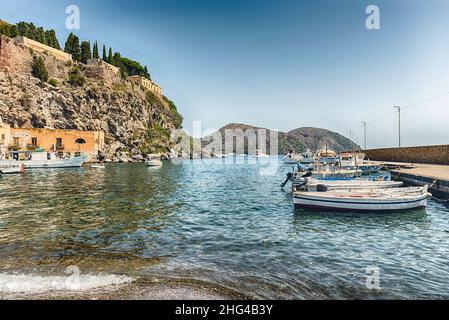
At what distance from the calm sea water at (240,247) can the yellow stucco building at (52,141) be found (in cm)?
6609

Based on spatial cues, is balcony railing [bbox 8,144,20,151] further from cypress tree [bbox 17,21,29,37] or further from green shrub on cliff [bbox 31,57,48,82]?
cypress tree [bbox 17,21,29,37]

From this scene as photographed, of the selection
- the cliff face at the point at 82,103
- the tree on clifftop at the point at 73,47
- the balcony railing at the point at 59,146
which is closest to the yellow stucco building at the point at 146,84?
the cliff face at the point at 82,103

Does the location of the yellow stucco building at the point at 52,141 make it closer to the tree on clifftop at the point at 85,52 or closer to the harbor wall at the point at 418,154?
the tree on clifftop at the point at 85,52

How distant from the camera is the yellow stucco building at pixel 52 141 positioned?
7575cm

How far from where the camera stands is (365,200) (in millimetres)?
21000

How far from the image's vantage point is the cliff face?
85.2m

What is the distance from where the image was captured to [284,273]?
406 inches

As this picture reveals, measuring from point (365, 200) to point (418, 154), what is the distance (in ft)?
137

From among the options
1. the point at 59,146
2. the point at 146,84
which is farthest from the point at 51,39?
the point at 59,146

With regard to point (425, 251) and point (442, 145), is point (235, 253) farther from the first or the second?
point (442, 145)

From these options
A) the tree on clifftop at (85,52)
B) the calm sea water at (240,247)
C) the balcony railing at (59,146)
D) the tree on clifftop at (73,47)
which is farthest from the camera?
the tree on clifftop at (85,52)

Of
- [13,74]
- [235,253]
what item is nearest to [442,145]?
[235,253]

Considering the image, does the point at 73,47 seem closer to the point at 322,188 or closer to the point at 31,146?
the point at 31,146
